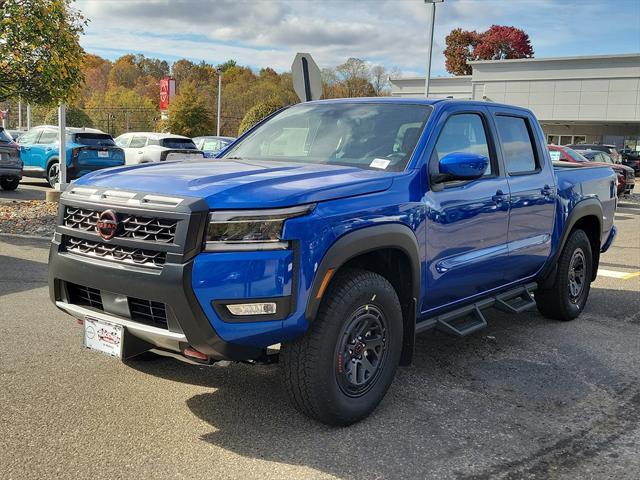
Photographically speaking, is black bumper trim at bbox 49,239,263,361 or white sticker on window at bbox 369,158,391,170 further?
white sticker on window at bbox 369,158,391,170

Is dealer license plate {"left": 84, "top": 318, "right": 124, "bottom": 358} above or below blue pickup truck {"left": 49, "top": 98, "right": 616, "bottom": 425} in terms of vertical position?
below

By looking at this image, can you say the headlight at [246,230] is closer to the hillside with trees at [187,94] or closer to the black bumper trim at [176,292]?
the black bumper trim at [176,292]

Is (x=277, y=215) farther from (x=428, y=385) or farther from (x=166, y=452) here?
(x=428, y=385)

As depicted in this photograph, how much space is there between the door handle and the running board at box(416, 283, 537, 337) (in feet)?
2.55

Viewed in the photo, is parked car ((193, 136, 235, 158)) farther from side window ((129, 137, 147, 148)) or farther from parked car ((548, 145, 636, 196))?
parked car ((548, 145, 636, 196))

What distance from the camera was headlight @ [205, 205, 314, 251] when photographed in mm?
3076

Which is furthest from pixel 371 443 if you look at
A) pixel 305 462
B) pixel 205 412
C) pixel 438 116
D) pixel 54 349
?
pixel 54 349

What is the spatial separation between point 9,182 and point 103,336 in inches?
548

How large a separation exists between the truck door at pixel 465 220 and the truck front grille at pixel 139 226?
163 centimetres

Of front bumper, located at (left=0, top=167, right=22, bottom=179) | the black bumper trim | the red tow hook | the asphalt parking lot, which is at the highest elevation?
the black bumper trim

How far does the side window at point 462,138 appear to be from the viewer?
4.29 metres

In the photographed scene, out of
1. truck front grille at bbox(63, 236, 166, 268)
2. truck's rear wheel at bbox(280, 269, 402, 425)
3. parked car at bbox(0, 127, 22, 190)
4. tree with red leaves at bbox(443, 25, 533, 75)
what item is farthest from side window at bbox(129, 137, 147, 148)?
tree with red leaves at bbox(443, 25, 533, 75)

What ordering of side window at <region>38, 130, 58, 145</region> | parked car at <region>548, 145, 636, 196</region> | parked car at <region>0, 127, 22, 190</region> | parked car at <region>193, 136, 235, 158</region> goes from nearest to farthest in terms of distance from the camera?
parked car at <region>0, 127, 22, 190</region> < side window at <region>38, 130, 58, 145</region> < parked car at <region>548, 145, 636, 196</region> < parked car at <region>193, 136, 235, 158</region>

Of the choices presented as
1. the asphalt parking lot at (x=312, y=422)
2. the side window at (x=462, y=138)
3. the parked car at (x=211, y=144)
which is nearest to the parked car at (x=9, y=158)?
the parked car at (x=211, y=144)
